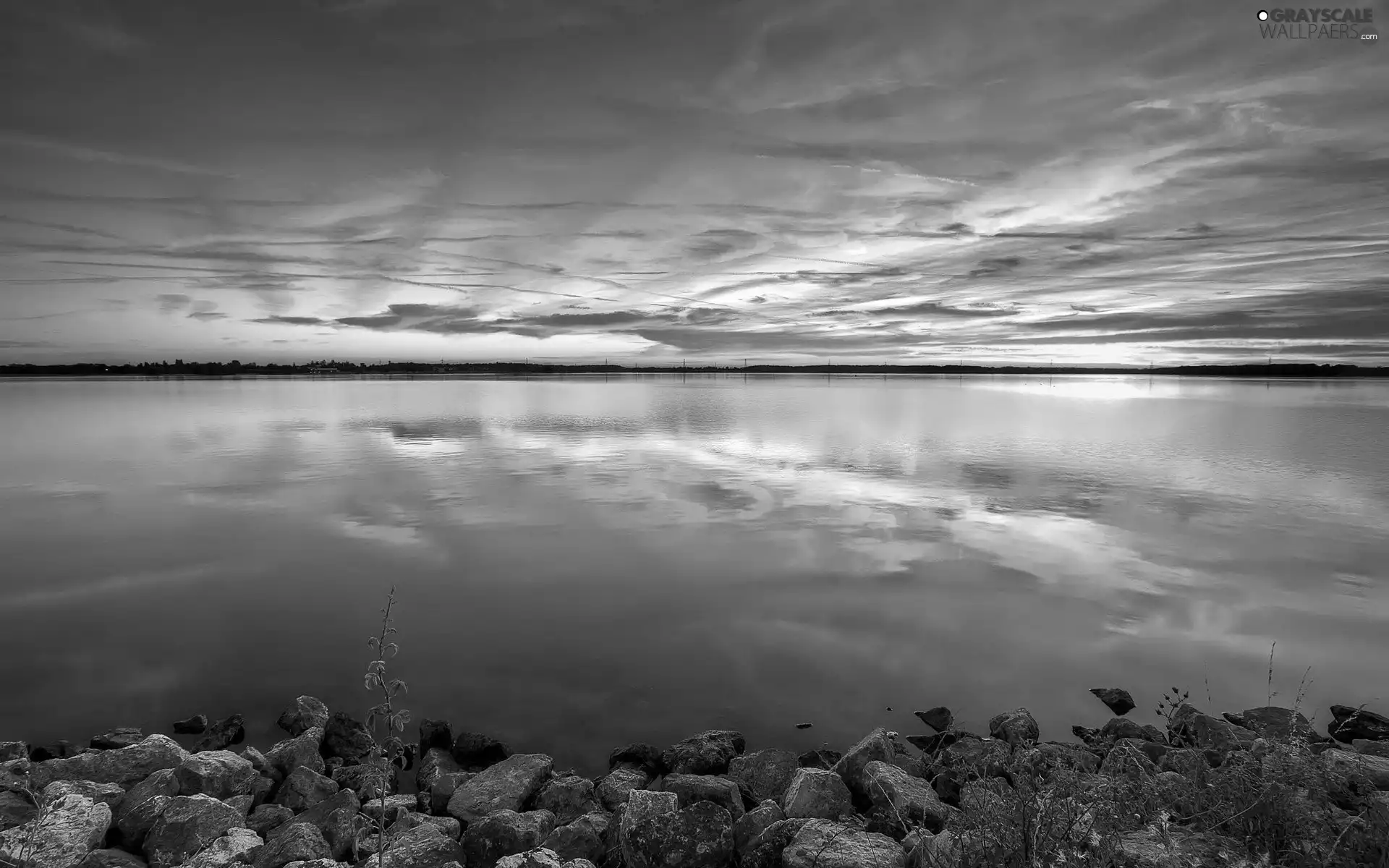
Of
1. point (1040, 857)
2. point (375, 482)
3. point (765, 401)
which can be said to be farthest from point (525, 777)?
point (765, 401)

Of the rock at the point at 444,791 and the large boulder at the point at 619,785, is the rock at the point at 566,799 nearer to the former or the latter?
the large boulder at the point at 619,785

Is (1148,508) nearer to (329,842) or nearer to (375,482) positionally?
(329,842)

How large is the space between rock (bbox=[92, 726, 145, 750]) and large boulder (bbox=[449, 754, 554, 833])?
11.9 feet

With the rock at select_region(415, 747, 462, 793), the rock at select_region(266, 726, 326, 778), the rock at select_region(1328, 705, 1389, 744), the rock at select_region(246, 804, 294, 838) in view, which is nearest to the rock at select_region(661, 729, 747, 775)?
the rock at select_region(415, 747, 462, 793)

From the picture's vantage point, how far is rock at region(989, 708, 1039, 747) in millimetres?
7043

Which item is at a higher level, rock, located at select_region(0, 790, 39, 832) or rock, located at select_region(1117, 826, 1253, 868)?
rock, located at select_region(1117, 826, 1253, 868)

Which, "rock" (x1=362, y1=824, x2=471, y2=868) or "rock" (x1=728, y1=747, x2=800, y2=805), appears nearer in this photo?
"rock" (x1=362, y1=824, x2=471, y2=868)

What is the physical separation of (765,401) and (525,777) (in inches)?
2605

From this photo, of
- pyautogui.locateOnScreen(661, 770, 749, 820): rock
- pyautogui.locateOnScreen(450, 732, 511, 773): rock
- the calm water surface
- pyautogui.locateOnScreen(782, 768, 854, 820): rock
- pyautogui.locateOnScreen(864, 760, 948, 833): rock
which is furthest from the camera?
the calm water surface

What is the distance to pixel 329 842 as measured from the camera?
212 inches

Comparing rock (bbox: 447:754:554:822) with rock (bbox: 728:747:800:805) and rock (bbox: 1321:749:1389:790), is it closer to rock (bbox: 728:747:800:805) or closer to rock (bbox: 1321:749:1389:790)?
rock (bbox: 728:747:800:805)

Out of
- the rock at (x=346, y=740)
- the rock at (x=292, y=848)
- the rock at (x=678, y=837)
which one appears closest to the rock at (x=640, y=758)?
the rock at (x=678, y=837)

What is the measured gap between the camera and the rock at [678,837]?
494cm

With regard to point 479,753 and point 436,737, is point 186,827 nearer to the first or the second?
point 436,737
